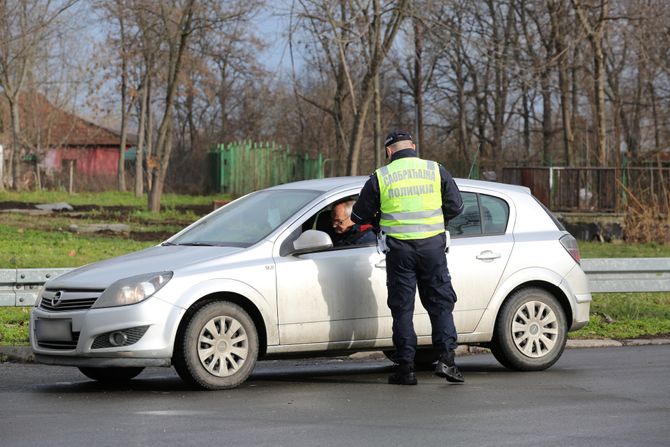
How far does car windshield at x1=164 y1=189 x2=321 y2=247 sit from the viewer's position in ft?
28.5

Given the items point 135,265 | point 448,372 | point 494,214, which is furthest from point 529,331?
point 135,265

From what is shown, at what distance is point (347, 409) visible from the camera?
736 cm

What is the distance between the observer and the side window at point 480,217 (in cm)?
920

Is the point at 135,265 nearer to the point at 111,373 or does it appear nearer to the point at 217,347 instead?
the point at 217,347

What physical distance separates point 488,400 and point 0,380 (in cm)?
354

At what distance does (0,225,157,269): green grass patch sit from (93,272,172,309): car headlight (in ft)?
25.4

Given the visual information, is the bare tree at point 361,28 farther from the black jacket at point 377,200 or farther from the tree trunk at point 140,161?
the tree trunk at point 140,161

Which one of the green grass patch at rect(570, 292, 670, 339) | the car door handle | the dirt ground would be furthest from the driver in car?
the dirt ground

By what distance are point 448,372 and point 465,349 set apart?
248 centimetres

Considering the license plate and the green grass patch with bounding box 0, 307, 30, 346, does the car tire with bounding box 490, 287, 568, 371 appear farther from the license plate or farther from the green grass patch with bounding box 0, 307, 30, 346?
the green grass patch with bounding box 0, 307, 30, 346

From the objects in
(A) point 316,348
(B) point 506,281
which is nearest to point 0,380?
(A) point 316,348

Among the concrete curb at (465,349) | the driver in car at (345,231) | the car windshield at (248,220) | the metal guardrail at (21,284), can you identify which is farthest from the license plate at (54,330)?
the metal guardrail at (21,284)

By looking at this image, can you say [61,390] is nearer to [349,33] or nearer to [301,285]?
[301,285]

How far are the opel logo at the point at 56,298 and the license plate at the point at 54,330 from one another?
0.39 feet
